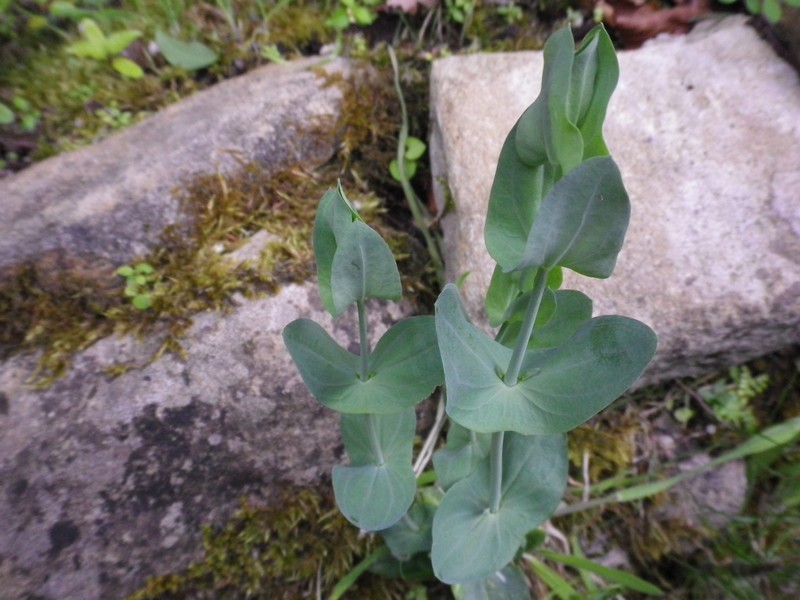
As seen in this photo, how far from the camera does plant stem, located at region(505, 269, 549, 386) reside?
0.89 metres

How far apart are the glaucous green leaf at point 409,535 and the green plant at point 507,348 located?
24 cm

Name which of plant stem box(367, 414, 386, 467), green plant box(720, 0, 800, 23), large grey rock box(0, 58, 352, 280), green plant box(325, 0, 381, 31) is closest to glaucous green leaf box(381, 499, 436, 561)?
plant stem box(367, 414, 386, 467)

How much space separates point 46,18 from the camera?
241 centimetres

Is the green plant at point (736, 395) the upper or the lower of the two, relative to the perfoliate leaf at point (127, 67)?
lower

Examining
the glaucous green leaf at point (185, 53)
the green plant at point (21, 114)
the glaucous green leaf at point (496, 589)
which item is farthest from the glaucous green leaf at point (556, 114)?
the green plant at point (21, 114)

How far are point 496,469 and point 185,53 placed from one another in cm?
200

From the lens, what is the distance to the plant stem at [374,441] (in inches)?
47.3

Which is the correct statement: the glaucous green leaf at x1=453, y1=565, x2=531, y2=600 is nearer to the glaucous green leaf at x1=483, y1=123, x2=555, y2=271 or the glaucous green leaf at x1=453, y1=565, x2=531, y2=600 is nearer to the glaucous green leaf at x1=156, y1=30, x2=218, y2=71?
the glaucous green leaf at x1=483, y1=123, x2=555, y2=271

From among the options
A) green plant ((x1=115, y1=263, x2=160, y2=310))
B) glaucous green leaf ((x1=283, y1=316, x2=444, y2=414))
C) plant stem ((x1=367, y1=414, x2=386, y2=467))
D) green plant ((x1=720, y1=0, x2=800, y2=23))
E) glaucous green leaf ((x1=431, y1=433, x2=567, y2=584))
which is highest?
green plant ((x1=720, y1=0, x2=800, y2=23))

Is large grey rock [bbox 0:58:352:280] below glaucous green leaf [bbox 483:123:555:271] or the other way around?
below

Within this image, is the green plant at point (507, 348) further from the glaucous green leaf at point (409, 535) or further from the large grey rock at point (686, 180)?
the large grey rock at point (686, 180)

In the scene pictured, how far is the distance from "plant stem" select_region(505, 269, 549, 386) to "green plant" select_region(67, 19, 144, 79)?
78.3 inches

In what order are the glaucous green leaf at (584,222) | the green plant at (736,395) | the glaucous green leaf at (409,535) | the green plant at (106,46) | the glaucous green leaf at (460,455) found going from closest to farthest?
the glaucous green leaf at (584,222) < the glaucous green leaf at (460,455) < the glaucous green leaf at (409,535) < the green plant at (736,395) < the green plant at (106,46)

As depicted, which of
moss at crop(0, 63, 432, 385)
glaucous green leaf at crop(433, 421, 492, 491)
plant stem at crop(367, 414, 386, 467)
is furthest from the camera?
moss at crop(0, 63, 432, 385)
